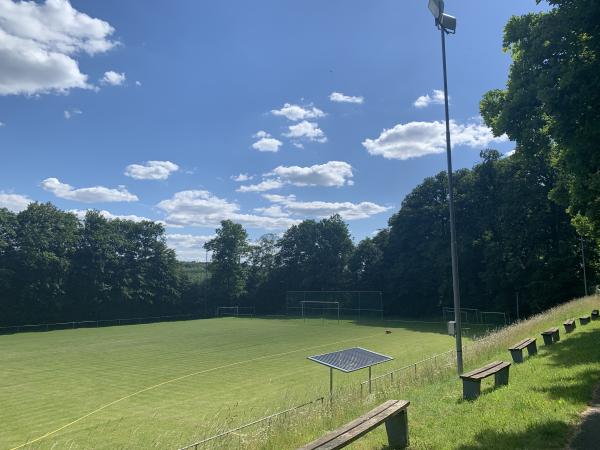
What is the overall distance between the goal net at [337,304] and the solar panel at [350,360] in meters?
45.9

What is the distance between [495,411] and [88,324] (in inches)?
2298

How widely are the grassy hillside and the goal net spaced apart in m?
47.8

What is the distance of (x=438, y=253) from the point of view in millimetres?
57594

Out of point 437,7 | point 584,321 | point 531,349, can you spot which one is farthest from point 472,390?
point 584,321

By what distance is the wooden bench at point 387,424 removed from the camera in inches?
224

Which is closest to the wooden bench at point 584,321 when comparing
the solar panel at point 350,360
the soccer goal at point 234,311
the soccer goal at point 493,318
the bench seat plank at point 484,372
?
the solar panel at point 350,360

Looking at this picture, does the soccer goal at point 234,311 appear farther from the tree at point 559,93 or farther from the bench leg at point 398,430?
the bench leg at point 398,430

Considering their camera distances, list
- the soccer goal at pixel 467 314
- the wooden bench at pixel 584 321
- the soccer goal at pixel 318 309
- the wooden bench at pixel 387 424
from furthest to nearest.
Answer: the soccer goal at pixel 318 309, the soccer goal at pixel 467 314, the wooden bench at pixel 584 321, the wooden bench at pixel 387 424

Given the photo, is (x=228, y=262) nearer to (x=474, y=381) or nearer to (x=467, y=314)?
(x=467, y=314)

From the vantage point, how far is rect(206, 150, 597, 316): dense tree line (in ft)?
154

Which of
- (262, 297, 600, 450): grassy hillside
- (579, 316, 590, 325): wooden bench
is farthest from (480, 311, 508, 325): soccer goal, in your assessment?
(262, 297, 600, 450): grassy hillside

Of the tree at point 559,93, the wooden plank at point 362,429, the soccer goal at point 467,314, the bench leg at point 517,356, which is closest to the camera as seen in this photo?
the wooden plank at point 362,429

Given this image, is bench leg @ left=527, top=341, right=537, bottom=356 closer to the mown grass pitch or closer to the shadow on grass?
the mown grass pitch

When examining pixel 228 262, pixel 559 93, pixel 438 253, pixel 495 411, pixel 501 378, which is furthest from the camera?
pixel 228 262
